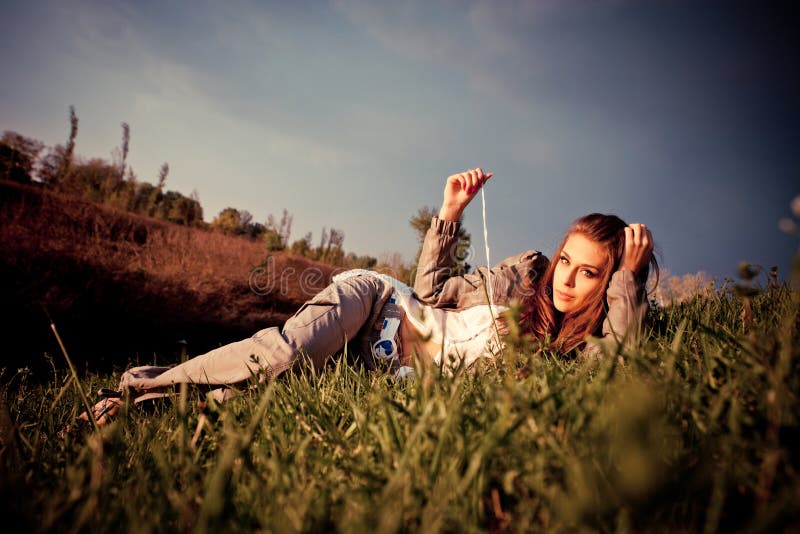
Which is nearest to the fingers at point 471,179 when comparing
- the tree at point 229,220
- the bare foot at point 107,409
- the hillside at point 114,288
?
the bare foot at point 107,409

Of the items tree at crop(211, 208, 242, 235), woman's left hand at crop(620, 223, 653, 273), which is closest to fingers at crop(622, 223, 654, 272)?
woman's left hand at crop(620, 223, 653, 273)

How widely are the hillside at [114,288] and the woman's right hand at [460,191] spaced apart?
12.3ft

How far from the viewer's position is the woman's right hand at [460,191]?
124 inches

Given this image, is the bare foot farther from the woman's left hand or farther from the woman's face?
the woman's left hand

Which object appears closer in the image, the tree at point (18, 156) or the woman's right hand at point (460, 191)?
the woman's right hand at point (460, 191)

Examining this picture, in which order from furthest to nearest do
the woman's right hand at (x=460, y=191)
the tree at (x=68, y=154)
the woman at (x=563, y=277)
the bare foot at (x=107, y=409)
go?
1. the tree at (x=68, y=154)
2. the woman's right hand at (x=460, y=191)
3. the woman at (x=563, y=277)
4. the bare foot at (x=107, y=409)

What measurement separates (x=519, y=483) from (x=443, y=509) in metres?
0.21

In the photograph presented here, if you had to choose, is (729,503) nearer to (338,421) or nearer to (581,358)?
(338,421)

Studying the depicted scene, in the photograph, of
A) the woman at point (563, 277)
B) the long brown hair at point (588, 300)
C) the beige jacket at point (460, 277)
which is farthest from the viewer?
the beige jacket at point (460, 277)

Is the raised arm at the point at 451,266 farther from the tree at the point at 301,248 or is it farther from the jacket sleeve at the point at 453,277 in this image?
the tree at the point at 301,248

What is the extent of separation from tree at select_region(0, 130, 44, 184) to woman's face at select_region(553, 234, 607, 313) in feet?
49.6

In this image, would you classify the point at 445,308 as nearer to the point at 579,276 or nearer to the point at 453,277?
the point at 453,277

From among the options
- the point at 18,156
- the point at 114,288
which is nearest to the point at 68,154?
the point at 18,156

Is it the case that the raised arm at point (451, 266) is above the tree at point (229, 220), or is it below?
below
